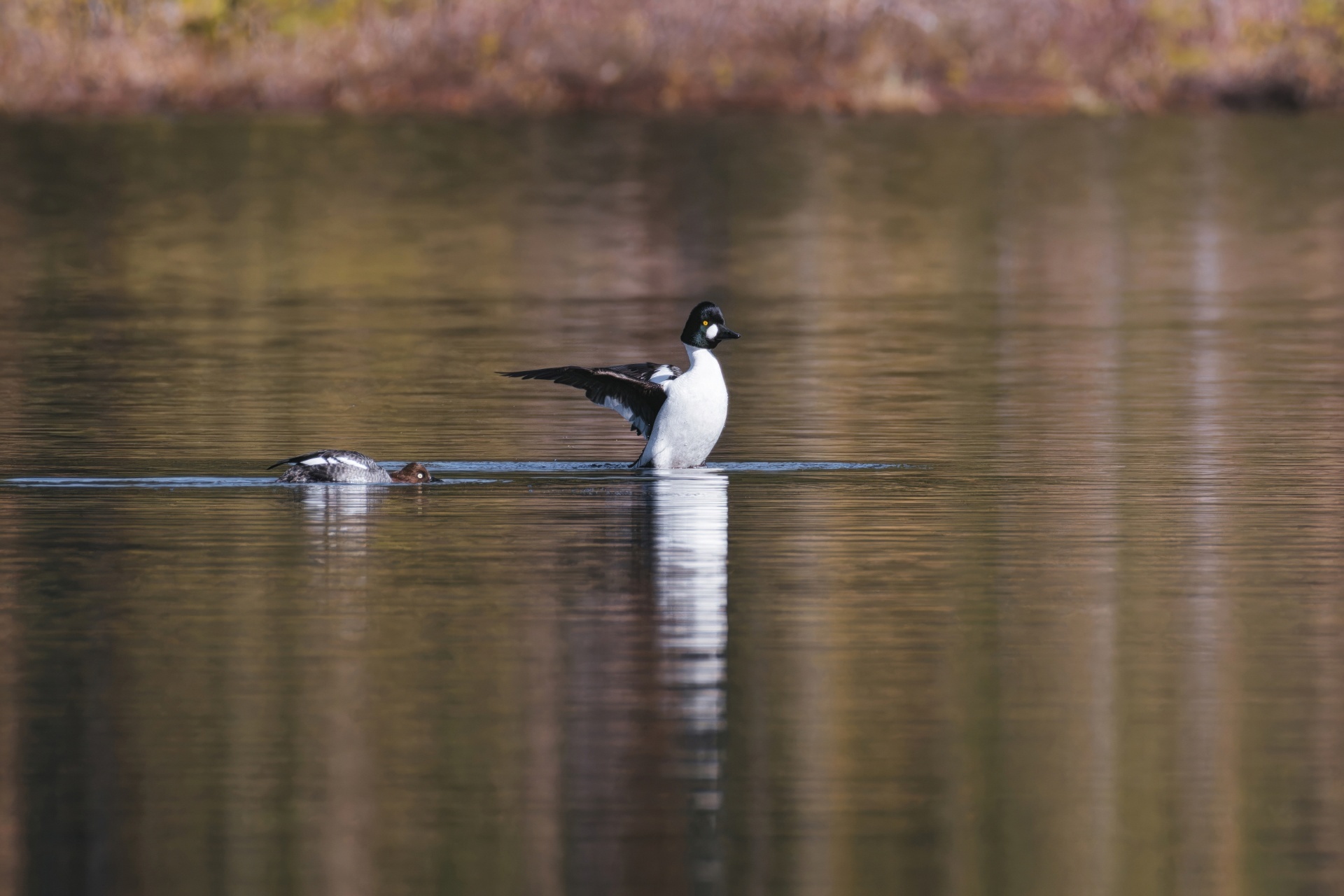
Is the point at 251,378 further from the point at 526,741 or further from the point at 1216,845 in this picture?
the point at 1216,845

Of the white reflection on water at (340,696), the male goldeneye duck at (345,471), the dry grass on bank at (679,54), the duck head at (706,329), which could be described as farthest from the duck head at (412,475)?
the dry grass on bank at (679,54)

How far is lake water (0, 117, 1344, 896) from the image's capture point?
903cm

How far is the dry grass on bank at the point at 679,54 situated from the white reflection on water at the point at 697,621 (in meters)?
52.2

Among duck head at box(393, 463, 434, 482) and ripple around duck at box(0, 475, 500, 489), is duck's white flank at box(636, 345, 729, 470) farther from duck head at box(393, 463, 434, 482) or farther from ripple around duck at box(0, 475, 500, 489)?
duck head at box(393, 463, 434, 482)

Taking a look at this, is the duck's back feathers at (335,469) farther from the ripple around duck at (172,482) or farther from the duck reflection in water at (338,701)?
the duck reflection in water at (338,701)

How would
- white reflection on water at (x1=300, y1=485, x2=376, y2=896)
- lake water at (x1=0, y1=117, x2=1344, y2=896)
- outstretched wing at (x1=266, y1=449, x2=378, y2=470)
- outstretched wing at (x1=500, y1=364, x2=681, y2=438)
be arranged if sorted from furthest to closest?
outstretched wing at (x1=500, y1=364, x2=681, y2=438) < outstretched wing at (x1=266, y1=449, x2=378, y2=470) < lake water at (x1=0, y1=117, x2=1344, y2=896) < white reflection on water at (x1=300, y1=485, x2=376, y2=896)

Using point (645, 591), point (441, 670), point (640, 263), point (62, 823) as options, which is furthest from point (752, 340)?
point (62, 823)

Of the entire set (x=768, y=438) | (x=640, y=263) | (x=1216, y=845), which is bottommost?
(x=1216, y=845)

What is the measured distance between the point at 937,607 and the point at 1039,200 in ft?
116


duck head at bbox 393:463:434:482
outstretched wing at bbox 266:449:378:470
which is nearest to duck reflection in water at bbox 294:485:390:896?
outstretched wing at bbox 266:449:378:470

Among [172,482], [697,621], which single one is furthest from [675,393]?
[697,621]

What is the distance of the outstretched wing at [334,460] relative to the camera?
53.0 feet

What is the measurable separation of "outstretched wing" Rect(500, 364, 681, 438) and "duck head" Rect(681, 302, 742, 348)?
246mm

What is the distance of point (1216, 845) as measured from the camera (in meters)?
8.92
